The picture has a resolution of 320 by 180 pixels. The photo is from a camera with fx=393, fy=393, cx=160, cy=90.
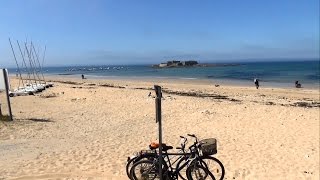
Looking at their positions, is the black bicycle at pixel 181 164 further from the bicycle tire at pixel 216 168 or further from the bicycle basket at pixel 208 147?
the bicycle tire at pixel 216 168

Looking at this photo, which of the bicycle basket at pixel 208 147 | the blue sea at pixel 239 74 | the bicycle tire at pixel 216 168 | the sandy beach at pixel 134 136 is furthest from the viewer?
the blue sea at pixel 239 74

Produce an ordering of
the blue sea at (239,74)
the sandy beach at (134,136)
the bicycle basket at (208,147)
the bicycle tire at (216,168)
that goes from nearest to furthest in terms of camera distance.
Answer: the bicycle basket at (208,147) < the bicycle tire at (216,168) < the sandy beach at (134,136) < the blue sea at (239,74)

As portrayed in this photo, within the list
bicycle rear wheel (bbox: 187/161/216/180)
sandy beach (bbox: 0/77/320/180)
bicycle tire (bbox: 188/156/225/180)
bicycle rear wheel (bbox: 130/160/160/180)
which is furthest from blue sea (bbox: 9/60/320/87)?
bicycle rear wheel (bbox: 130/160/160/180)

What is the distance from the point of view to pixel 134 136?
42.3ft

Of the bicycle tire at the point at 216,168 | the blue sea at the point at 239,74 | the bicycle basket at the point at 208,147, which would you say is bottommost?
the blue sea at the point at 239,74

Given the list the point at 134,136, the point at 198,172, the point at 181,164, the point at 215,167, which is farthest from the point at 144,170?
the point at 134,136

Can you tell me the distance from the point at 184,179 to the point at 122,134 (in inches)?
230

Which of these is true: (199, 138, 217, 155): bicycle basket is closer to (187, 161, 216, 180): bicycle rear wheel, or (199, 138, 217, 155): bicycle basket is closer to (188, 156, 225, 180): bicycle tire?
(187, 161, 216, 180): bicycle rear wheel

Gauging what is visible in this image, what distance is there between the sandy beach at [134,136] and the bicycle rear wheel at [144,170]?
803 millimetres

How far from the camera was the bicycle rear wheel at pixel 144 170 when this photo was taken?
7414mm

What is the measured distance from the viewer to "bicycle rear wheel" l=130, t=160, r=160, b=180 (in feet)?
24.3

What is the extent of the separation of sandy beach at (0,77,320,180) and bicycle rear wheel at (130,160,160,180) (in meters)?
0.80

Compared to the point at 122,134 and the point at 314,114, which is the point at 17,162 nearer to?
the point at 122,134

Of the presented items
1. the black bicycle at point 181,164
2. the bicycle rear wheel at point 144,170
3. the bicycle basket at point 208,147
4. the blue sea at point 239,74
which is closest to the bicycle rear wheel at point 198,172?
the black bicycle at point 181,164
